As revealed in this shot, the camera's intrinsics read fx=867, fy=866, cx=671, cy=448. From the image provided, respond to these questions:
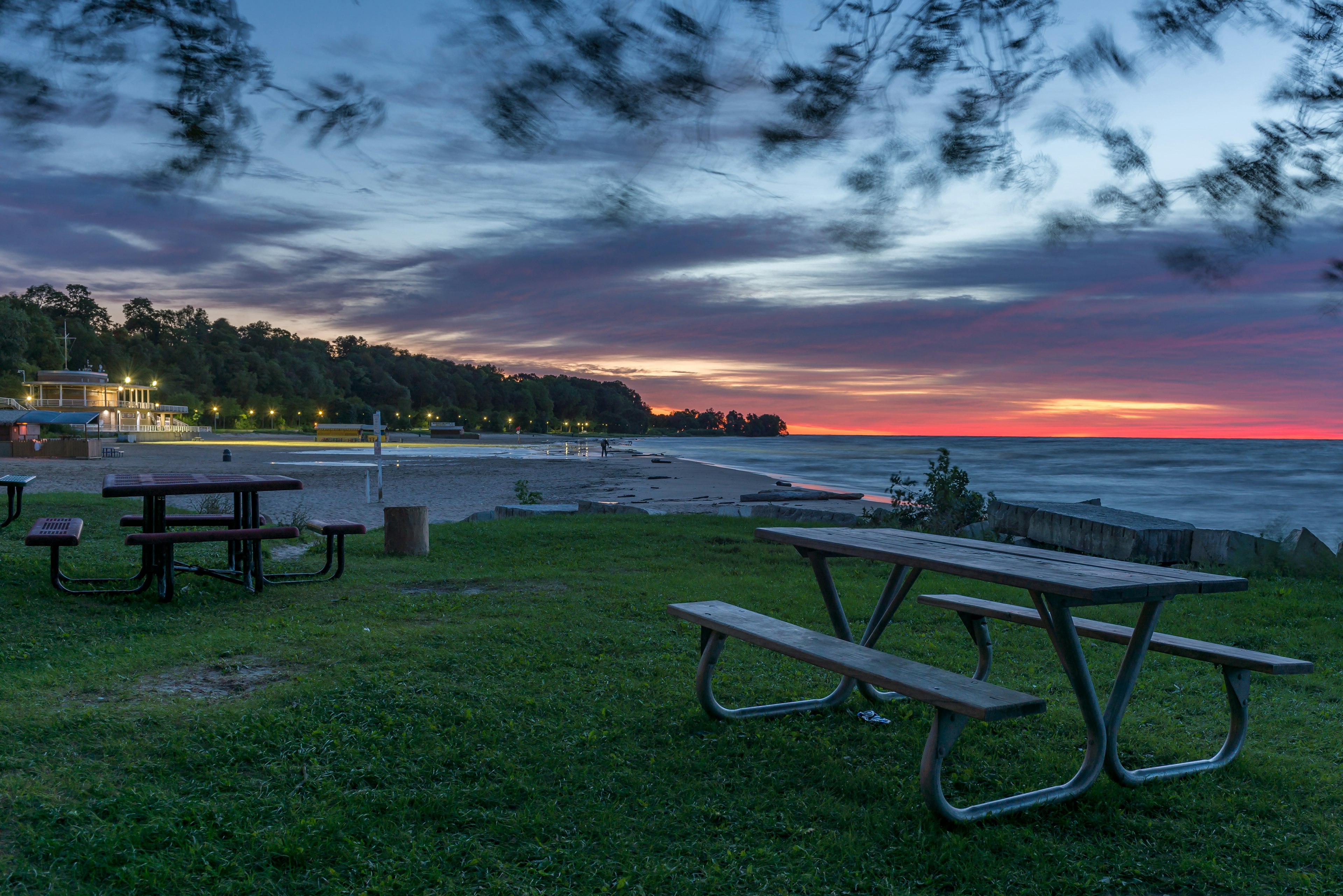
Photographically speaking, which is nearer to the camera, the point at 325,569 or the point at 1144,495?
the point at 325,569

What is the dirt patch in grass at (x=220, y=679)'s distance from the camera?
4148 millimetres

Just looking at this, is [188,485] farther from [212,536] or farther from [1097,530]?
[1097,530]

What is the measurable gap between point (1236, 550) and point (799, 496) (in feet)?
37.1

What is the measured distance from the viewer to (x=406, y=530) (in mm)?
9211

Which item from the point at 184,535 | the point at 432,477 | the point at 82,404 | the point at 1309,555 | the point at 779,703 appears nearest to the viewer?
the point at 779,703

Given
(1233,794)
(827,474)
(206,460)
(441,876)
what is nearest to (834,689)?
(1233,794)

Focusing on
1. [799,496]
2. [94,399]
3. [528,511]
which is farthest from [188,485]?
[94,399]

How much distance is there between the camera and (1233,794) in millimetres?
3168

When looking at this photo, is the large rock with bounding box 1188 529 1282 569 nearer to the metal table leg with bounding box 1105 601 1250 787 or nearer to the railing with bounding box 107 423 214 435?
the metal table leg with bounding box 1105 601 1250 787

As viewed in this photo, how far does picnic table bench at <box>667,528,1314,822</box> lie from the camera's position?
9.30ft

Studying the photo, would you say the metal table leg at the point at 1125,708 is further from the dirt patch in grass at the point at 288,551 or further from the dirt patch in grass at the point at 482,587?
the dirt patch in grass at the point at 288,551

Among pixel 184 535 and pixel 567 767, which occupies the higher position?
pixel 184 535

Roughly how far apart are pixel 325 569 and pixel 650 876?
5.74m

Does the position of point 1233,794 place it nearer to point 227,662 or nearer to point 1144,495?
point 227,662
